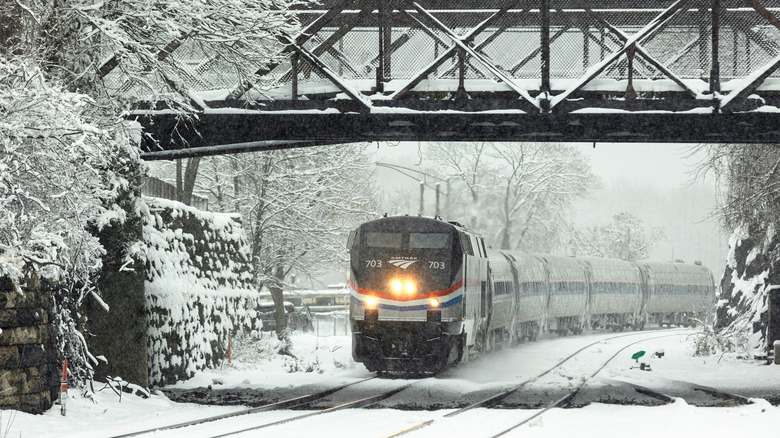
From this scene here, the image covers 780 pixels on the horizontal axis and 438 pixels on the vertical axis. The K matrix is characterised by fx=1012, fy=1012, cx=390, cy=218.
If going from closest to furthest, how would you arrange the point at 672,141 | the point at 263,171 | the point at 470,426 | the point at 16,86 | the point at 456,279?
the point at 16,86
the point at 470,426
the point at 672,141
the point at 456,279
the point at 263,171

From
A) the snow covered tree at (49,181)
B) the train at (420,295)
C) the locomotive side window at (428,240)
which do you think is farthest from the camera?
the locomotive side window at (428,240)

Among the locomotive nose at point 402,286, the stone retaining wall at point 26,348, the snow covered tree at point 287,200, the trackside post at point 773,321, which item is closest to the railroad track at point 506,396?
the locomotive nose at point 402,286

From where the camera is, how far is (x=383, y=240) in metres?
21.0

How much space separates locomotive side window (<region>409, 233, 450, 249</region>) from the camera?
68.0 ft

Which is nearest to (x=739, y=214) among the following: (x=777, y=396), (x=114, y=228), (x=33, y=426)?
(x=777, y=396)

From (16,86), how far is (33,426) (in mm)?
3914

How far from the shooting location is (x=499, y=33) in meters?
15.7

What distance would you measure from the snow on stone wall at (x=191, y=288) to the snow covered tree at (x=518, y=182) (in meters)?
35.7

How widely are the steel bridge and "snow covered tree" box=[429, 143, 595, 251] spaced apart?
41301 millimetres

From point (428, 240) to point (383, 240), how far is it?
939 mm

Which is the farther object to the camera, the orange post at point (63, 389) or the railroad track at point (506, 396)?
the orange post at point (63, 389)

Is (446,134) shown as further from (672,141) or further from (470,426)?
(470,426)

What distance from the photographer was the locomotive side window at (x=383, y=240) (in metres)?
20.9

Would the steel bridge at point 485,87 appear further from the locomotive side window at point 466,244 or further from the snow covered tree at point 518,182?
the snow covered tree at point 518,182
